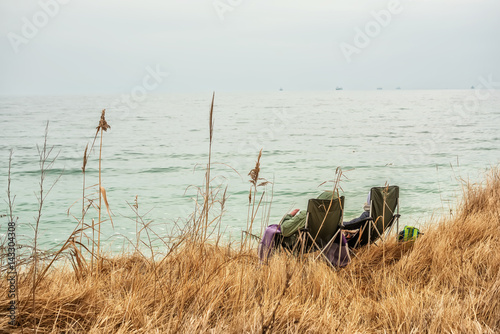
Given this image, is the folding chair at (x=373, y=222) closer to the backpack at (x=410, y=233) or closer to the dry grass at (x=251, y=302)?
the backpack at (x=410, y=233)

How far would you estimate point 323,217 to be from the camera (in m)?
3.07

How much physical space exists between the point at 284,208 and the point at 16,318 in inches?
269

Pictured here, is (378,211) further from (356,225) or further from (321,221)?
(321,221)

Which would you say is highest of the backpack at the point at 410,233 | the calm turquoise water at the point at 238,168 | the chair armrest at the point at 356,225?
the chair armrest at the point at 356,225

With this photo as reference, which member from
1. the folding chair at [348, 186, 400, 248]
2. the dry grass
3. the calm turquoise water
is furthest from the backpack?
the calm turquoise water

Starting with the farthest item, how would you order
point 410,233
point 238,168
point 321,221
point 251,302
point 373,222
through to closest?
point 238,168 < point 410,233 < point 373,222 < point 321,221 < point 251,302

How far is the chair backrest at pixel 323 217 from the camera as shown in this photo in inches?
118

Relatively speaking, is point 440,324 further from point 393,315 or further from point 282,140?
point 282,140

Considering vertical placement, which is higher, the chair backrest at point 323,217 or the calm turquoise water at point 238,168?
the chair backrest at point 323,217

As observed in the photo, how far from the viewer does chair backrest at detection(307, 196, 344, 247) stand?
301 centimetres

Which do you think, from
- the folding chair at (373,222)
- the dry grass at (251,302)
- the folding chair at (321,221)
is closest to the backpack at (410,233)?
the folding chair at (373,222)

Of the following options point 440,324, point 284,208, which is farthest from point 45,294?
point 284,208

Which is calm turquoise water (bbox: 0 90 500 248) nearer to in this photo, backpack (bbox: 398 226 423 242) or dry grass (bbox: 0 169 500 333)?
dry grass (bbox: 0 169 500 333)

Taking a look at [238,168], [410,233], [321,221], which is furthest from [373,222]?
[238,168]
